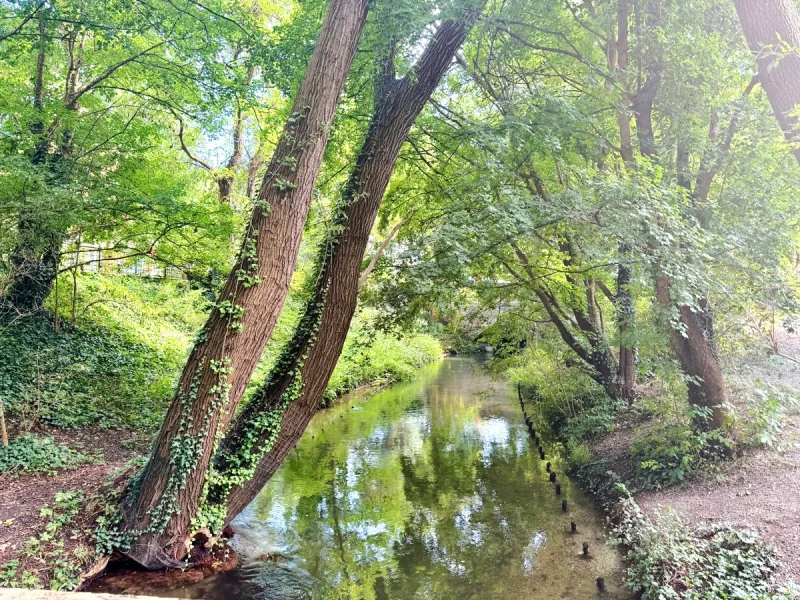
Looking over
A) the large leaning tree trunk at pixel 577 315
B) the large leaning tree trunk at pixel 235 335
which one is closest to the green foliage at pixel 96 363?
the large leaning tree trunk at pixel 235 335

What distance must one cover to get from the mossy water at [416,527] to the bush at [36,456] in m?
2.34

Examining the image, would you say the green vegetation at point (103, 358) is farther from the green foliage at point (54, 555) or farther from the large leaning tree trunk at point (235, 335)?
the green foliage at point (54, 555)

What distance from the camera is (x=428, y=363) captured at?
26406 millimetres

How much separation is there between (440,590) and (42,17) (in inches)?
306

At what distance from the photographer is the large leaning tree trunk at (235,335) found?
4.60m

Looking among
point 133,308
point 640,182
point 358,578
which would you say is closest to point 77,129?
point 133,308

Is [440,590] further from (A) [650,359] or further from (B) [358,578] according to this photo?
(A) [650,359]

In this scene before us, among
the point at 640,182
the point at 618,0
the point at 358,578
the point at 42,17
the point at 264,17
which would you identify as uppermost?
the point at 264,17

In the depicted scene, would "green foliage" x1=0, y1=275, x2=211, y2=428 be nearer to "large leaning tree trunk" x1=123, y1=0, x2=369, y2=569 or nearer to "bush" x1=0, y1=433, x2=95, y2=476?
"bush" x1=0, y1=433, x2=95, y2=476

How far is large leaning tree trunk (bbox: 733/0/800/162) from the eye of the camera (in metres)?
2.85

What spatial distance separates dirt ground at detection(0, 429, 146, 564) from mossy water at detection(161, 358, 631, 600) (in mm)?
1627

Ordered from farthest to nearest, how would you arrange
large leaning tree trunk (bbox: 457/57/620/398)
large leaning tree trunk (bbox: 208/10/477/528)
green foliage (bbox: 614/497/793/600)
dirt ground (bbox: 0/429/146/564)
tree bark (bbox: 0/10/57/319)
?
large leaning tree trunk (bbox: 457/57/620/398)
tree bark (bbox: 0/10/57/319)
large leaning tree trunk (bbox: 208/10/477/528)
dirt ground (bbox: 0/429/146/564)
green foliage (bbox: 614/497/793/600)

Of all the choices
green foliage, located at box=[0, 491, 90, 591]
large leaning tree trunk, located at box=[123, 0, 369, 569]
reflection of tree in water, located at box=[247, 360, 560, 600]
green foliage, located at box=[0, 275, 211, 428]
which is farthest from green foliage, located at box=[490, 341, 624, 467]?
green foliage, located at box=[0, 491, 90, 591]

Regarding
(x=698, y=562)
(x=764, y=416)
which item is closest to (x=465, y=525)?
(x=698, y=562)
